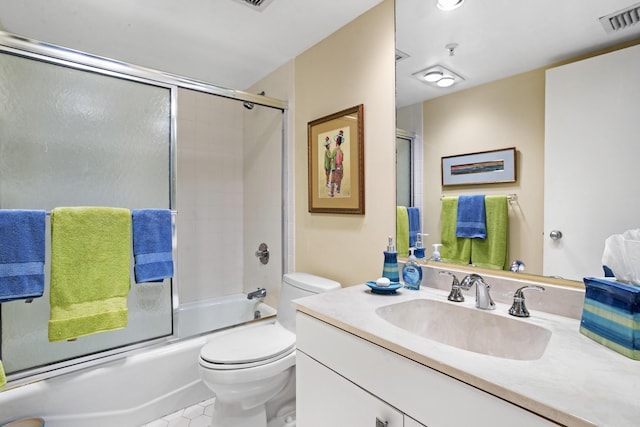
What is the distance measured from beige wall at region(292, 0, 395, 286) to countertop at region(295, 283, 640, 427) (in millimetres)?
720

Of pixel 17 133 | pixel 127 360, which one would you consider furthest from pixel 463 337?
pixel 17 133

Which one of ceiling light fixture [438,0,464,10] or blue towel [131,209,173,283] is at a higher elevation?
ceiling light fixture [438,0,464,10]

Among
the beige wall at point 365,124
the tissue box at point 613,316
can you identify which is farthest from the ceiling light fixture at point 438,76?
the tissue box at point 613,316

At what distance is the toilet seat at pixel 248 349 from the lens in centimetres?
143

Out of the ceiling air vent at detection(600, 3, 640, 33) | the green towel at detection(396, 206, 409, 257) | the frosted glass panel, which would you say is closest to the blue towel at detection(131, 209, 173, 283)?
the frosted glass panel

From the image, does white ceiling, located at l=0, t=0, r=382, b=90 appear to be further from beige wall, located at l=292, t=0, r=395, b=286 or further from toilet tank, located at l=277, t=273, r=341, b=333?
toilet tank, located at l=277, t=273, r=341, b=333

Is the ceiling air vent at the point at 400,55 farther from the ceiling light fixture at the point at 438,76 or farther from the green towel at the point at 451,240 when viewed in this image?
the green towel at the point at 451,240

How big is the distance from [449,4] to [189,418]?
2.36 metres

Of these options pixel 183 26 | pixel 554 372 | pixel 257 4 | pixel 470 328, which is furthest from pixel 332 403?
pixel 183 26

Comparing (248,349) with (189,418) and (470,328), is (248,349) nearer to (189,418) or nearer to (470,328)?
(189,418)

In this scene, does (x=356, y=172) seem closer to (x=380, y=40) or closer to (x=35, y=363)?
(x=380, y=40)

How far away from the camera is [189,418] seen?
1.72 metres

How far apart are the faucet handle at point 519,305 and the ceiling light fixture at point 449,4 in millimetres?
1097

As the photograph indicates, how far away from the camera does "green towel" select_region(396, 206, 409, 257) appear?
152 centimetres
